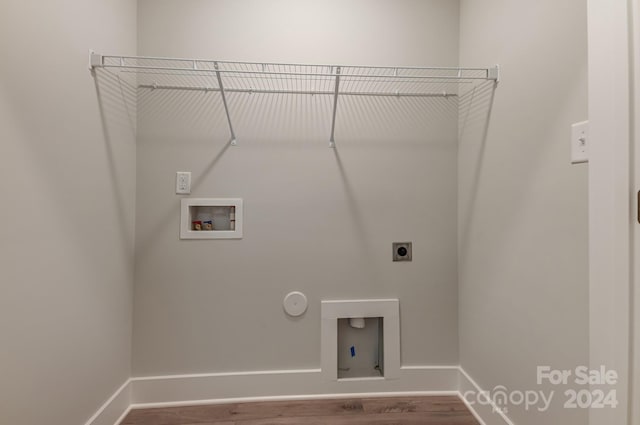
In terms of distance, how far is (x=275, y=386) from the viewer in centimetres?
154

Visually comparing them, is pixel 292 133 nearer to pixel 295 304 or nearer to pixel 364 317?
pixel 295 304

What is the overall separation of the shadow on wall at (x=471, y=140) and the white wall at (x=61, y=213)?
6.01 feet

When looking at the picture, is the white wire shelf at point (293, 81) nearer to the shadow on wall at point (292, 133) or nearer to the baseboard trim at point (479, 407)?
the shadow on wall at point (292, 133)

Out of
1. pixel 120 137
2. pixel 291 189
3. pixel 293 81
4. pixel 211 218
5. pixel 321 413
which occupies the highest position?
pixel 293 81

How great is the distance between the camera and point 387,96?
5.21 feet

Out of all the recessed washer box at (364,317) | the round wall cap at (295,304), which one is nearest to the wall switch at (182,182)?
the round wall cap at (295,304)

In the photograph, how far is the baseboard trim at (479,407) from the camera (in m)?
1.24

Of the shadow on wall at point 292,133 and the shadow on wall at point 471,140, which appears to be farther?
the shadow on wall at point 292,133

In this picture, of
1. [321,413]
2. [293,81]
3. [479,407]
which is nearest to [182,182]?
[293,81]

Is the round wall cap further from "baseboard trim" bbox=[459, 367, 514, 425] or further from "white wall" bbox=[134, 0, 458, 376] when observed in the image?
"baseboard trim" bbox=[459, 367, 514, 425]

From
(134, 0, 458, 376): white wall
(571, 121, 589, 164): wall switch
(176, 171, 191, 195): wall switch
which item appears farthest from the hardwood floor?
(571, 121, 589, 164): wall switch

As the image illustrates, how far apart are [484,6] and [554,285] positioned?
1.38m

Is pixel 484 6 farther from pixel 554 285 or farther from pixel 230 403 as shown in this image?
pixel 230 403

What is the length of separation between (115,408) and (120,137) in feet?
4.41
